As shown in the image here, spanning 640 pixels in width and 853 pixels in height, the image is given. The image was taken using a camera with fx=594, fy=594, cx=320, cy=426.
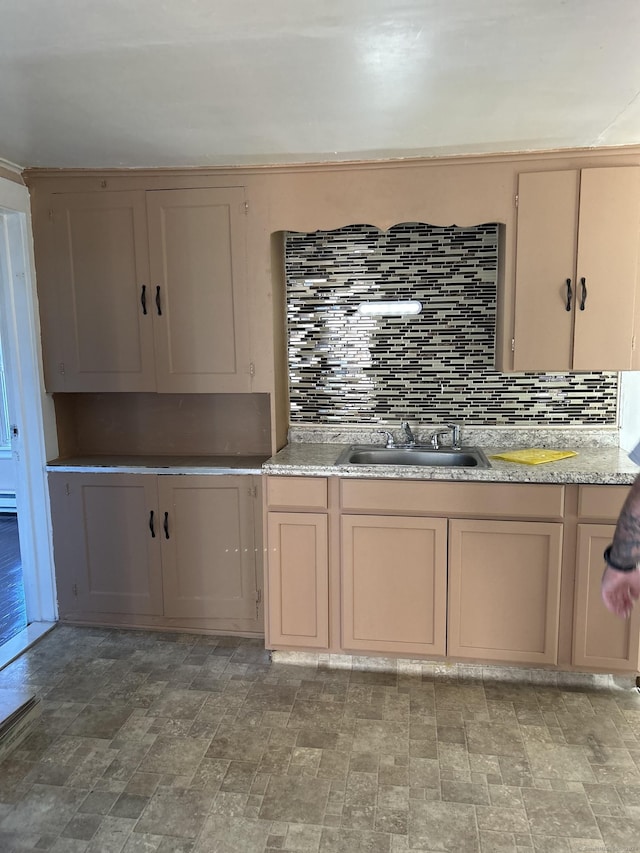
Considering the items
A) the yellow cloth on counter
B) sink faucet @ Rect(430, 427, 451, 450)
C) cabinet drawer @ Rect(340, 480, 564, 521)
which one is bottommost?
cabinet drawer @ Rect(340, 480, 564, 521)

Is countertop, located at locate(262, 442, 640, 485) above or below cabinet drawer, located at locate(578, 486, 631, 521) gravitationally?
above

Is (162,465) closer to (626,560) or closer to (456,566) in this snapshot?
(456,566)

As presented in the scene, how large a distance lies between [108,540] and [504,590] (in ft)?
6.25

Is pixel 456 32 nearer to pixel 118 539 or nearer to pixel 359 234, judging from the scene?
pixel 359 234

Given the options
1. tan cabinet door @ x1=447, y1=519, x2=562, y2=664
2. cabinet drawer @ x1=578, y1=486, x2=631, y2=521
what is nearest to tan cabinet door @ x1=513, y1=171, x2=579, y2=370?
A: cabinet drawer @ x1=578, y1=486, x2=631, y2=521

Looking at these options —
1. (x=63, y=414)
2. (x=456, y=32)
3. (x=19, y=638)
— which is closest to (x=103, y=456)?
(x=63, y=414)

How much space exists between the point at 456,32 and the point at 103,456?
8.40 feet

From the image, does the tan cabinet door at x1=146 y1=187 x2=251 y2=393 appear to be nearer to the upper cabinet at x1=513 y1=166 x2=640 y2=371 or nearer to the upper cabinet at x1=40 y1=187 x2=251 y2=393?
the upper cabinet at x1=40 y1=187 x2=251 y2=393

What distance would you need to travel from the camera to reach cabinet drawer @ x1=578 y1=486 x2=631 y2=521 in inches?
93.0

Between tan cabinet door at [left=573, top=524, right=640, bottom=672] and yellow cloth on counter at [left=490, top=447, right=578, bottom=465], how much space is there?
1.07 feet

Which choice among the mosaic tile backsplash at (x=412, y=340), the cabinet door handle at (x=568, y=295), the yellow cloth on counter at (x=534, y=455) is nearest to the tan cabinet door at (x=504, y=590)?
the yellow cloth on counter at (x=534, y=455)

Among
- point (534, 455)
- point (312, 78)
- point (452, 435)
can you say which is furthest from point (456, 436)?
point (312, 78)

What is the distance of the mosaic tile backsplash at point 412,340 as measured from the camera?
9.53 feet

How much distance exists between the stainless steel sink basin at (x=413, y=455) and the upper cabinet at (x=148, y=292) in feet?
2.11
